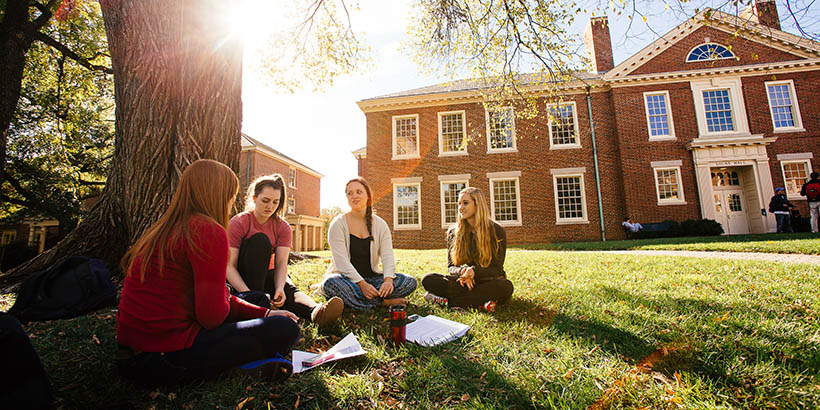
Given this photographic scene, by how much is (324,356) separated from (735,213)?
18952mm

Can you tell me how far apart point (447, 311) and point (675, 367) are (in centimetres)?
175

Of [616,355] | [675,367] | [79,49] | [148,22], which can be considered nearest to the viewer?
[675,367]

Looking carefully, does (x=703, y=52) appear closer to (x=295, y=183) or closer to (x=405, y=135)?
(x=405, y=135)

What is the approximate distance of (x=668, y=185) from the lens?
46.4ft

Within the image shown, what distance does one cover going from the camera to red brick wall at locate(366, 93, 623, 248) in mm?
14562

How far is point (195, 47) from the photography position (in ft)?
12.6

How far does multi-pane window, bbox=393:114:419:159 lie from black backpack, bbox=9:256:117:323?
13746 millimetres

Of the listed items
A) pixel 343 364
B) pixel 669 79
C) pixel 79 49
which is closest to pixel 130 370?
pixel 343 364

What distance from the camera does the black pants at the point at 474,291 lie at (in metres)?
3.23

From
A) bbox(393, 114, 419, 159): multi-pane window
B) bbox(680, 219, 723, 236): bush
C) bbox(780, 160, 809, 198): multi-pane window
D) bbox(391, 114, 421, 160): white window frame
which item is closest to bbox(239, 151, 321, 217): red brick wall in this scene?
bbox(391, 114, 421, 160): white window frame

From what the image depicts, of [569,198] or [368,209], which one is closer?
[368,209]

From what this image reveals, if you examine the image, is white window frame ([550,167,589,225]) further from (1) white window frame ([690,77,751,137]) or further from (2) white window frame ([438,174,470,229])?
(1) white window frame ([690,77,751,137])

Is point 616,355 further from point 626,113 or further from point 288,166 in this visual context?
point 288,166

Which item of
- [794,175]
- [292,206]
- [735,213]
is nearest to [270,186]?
[735,213]
